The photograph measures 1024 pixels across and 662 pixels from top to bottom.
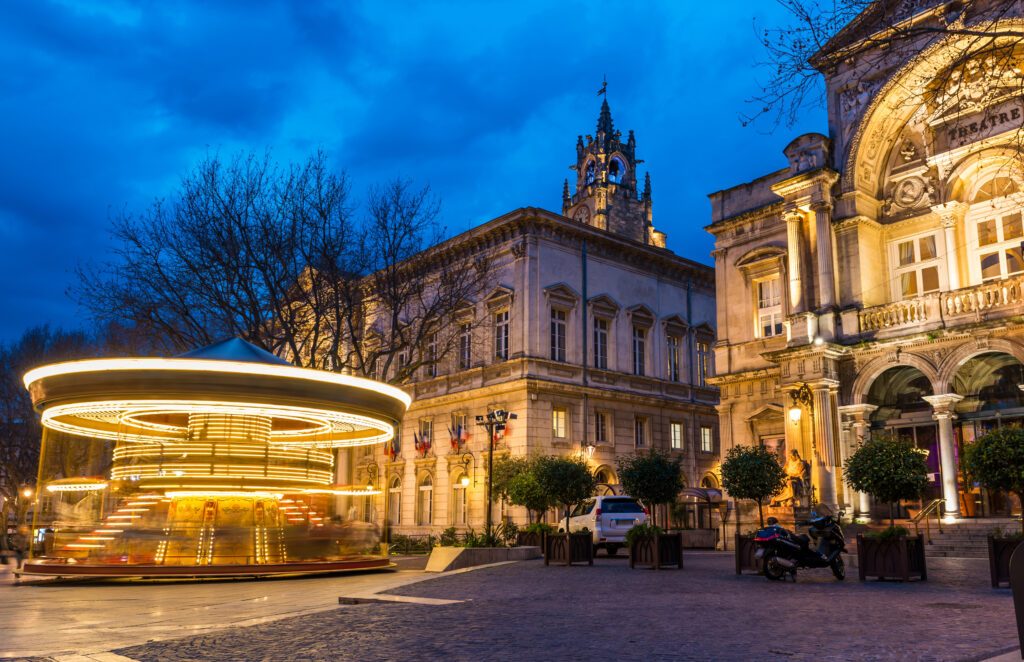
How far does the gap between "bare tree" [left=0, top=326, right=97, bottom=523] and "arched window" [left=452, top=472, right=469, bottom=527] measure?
20.6m

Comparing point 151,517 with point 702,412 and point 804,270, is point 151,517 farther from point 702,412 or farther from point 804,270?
point 702,412

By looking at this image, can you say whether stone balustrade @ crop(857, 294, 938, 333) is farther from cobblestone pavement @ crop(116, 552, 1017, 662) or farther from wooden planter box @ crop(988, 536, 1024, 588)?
wooden planter box @ crop(988, 536, 1024, 588)

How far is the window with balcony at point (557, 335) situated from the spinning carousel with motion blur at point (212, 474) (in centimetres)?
1935

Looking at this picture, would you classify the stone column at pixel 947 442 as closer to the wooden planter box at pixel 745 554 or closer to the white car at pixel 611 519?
the white car at pixel 611 519

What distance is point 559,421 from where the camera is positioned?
38.1 metres

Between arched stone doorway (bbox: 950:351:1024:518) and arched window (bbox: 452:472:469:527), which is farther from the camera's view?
arched window (bbox: 452:472:469:527)

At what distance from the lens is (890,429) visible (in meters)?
25.4

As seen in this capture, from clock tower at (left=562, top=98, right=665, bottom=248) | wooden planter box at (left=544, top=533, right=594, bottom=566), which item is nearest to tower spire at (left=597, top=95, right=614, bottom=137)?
clock tower at (left=562, top=98, right=665, bottom=248)

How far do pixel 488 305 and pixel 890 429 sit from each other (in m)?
19.4

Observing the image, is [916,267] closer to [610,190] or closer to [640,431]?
[640,431]

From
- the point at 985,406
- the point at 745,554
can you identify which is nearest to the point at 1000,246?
the point at 985,406

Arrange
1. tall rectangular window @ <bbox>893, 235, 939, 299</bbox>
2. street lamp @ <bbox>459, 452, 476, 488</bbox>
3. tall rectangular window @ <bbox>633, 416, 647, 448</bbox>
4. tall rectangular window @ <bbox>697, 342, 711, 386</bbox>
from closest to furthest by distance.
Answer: tall rectangular window @ <bbox>893, 235, 939, 299</bbox>, street lamp @ <bbox>459, 452, 476, 488</bbox>, tall rectangular window @ <bbox>633, 416, 647, 448</bbox>, tall rectangular window @ <bbox>697, 342, 711, 386</bbox>

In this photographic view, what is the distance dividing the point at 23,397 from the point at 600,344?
1200 inches

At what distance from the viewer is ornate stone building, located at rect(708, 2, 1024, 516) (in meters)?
23.1
